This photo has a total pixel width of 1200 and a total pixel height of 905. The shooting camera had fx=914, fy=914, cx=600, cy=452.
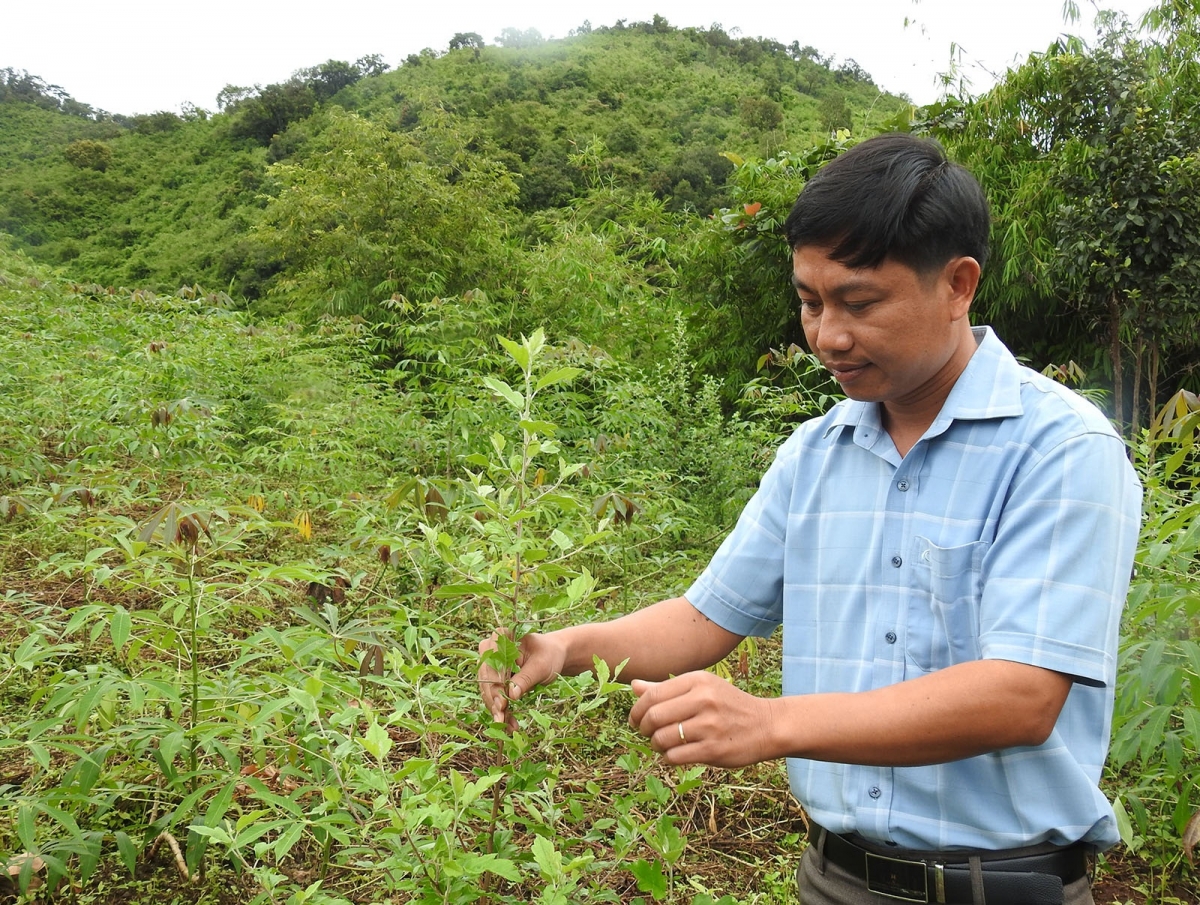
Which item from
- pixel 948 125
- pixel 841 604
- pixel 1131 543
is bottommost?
pixel 841 604

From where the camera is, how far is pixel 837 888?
3.87ft

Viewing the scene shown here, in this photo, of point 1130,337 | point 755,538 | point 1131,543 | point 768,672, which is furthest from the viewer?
point 1130,337

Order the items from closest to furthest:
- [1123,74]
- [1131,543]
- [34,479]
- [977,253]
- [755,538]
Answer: [1131,543]
[977,253]
[755,538]
[34,479]
[1123,74]

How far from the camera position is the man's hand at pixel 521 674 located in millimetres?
1115

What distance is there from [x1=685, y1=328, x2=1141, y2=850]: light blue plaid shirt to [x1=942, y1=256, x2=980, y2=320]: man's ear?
8 centimetres

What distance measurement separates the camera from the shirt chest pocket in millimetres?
1046

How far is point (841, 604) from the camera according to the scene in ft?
3.88

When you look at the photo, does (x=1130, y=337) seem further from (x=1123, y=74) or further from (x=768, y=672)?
(x=768, y=672)

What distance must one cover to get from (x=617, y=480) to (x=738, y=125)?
17029mm

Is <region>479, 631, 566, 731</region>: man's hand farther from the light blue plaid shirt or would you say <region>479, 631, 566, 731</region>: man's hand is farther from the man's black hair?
the man's black hair

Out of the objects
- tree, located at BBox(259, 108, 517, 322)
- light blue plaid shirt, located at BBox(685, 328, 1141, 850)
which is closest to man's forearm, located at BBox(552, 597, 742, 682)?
light blue plaid shirt, located at BBox(685, 328, 1141, 850)

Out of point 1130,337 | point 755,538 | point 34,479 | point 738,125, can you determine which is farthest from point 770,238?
point 738,125

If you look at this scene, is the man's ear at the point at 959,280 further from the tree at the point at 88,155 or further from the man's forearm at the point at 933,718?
the tree at the point at 88,155

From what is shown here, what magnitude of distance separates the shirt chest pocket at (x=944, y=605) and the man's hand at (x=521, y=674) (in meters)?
0.44
